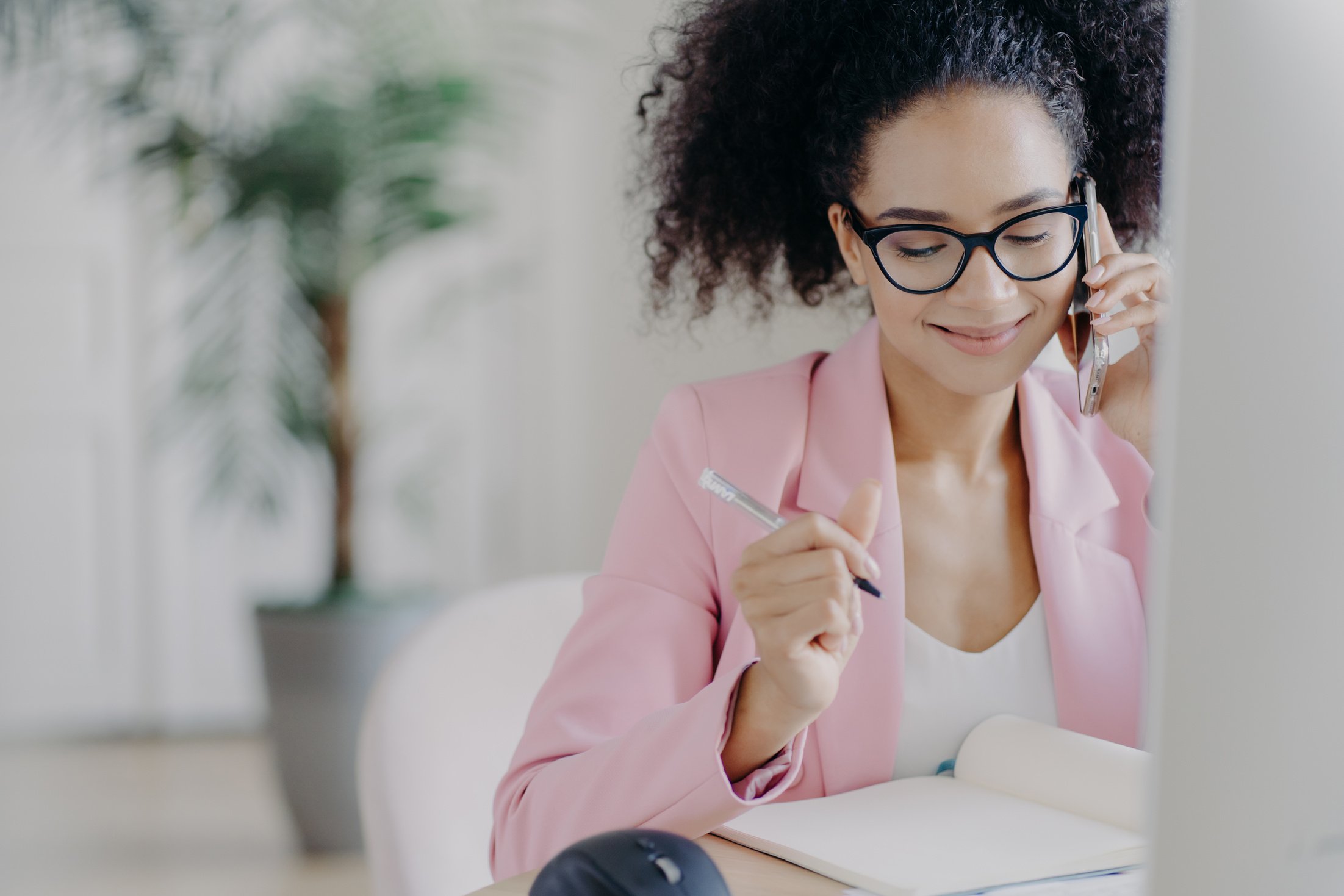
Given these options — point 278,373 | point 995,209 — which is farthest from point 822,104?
point 278,373

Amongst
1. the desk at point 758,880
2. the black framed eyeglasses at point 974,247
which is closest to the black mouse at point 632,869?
the desk at point 758,880

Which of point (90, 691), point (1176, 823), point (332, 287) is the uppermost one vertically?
point (332, 287)

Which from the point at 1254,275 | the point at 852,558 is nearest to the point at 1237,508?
the point at 1254,275

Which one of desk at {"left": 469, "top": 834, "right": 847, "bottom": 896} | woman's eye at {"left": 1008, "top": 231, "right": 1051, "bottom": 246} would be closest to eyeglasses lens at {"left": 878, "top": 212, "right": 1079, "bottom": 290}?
woman's eye at {"left": 1008, "top": 231, "right": 1051, "bottom": 246}

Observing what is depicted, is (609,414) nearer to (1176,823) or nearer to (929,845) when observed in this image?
(929,845)

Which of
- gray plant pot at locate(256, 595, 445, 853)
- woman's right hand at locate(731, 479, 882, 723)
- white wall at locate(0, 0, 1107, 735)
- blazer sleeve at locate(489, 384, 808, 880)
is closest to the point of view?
woman's right hand at locate(731, 479, 882, 723)

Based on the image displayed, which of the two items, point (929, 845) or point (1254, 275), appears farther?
point (929, 845)

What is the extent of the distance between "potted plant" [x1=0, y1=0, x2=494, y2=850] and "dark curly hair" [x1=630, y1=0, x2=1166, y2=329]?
1.15 metres

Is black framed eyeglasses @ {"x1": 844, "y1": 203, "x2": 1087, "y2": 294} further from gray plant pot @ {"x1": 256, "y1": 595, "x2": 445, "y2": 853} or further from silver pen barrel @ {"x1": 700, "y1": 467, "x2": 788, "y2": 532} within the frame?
gray plant pot @ {"x1": 256, "y1": 595, "x2": 445, "y2": 853}

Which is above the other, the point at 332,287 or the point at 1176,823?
the point at 332,287

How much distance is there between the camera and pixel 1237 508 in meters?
0.36

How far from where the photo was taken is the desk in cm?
64

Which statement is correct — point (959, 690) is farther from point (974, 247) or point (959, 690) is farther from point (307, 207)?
point (307, 207)

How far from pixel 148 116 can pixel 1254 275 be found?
8.09 feet
